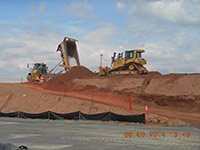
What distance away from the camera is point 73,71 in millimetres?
40938

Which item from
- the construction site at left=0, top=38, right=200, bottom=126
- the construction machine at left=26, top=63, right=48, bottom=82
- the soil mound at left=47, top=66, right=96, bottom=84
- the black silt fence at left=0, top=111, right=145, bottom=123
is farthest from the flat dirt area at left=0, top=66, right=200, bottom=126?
the construction machine at left=26, top=63, right=48, bottom=82

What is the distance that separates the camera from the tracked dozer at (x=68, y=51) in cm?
3847

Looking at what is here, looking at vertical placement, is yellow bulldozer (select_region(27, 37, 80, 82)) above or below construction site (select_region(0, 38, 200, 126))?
above

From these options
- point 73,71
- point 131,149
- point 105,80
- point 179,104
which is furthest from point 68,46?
point 131,149

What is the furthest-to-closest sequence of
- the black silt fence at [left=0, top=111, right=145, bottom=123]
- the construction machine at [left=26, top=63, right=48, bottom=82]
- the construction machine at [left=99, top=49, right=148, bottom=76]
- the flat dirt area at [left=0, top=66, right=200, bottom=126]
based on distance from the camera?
the construction machine at [left=26, top=63, right=48, bottom=82] → the construction machine at [left=99, top=49, right=148, bottom=76] → the flat dirt area at [left=0, top=66, right=200, bottom=126] → the black silt fence at [left=0, top=111, right=145, bottom=123]

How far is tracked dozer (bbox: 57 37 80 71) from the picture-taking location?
38469 mm

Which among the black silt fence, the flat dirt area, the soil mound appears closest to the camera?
the black silt fence

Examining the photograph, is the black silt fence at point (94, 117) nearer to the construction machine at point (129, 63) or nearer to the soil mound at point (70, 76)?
the soil mound at point (70, 76)

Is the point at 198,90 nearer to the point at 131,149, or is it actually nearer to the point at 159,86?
the point at 159,86

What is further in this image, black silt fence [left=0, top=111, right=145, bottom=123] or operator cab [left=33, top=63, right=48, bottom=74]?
operator cab [left=33, top=63, right=48, bottom=74]

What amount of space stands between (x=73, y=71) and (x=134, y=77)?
34.6ft

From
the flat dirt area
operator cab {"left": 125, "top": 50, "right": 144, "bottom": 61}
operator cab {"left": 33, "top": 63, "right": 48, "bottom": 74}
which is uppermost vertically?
operator cab {"left": 125, "top": 50, "right": 144, "bottom": 61}

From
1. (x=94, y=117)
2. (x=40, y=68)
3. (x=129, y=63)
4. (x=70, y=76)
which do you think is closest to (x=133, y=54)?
(x=129, y=63)

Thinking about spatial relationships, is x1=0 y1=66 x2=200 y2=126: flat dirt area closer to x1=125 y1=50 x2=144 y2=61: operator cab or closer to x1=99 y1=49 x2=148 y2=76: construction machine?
x1=99 y1=49 x2=148 y2=76: construction machine
